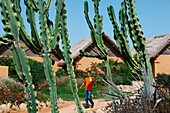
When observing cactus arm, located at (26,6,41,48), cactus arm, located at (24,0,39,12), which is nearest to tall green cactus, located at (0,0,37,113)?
cactus arm, located at (26,6,41,48)

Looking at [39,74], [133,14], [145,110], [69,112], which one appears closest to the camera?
[145,110]

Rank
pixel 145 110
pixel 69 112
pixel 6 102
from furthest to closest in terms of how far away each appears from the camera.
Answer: pixel 6 102 → pixel 69 112 → pixel 145 110

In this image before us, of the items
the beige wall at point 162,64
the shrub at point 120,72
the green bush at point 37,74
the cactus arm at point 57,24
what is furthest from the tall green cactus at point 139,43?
the beige wall at point 162,64

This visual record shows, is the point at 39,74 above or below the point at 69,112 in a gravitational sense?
above

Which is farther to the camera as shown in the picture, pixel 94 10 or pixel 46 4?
pixel 94 10

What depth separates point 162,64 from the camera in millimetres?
28422

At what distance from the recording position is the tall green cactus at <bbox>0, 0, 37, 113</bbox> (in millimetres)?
4406

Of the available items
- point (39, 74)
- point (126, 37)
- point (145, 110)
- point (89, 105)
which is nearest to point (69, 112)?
point (89, 105)

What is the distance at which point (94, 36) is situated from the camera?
6512 mm

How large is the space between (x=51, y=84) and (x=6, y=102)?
403 inches

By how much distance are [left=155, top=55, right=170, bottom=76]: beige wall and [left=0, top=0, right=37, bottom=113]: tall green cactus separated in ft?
79.8

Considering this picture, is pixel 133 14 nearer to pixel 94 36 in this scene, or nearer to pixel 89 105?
pixel 94 36

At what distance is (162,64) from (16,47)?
2494cm

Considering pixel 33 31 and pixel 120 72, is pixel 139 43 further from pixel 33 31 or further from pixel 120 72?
pixel 120 72
